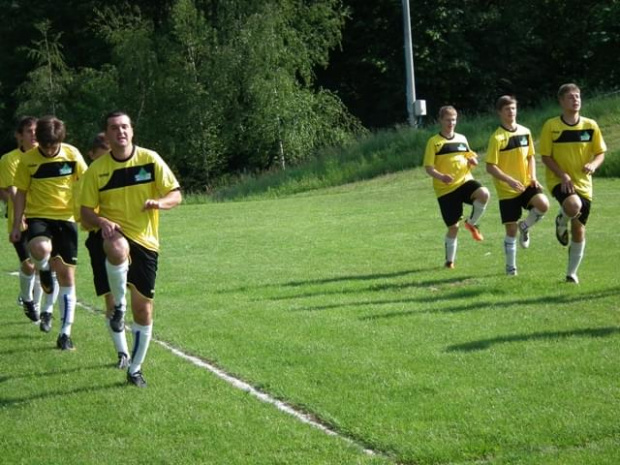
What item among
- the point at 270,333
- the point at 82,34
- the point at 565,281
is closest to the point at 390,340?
the point at 270,333

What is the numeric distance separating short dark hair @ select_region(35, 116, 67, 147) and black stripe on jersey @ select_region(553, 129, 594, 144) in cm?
579

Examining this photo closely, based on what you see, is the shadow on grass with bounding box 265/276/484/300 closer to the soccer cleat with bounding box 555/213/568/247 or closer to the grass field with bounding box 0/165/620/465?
the grass field with bounding box 0/165/620/465

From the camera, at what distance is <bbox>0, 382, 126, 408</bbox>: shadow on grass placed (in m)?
8.70

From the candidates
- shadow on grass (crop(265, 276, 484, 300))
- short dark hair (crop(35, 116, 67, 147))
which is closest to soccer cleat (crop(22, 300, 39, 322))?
short dark hair (crop(35, 116, 67, 147))

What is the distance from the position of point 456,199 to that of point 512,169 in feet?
4.33

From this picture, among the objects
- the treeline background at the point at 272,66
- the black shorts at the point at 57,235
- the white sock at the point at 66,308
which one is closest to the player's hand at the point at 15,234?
the black shorts at the point at 57,235

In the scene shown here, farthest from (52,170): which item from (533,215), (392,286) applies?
(533,215)

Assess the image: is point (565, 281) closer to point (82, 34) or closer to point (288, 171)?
point (288, 171)

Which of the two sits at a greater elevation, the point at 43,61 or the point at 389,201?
the point at 43,61

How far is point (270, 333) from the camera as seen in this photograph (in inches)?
429

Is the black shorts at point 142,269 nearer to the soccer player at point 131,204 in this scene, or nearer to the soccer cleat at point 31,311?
the soccer player at point 131,204

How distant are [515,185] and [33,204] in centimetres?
591

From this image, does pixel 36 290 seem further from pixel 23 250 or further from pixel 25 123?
pixel 25 123

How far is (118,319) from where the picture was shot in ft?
30.6
